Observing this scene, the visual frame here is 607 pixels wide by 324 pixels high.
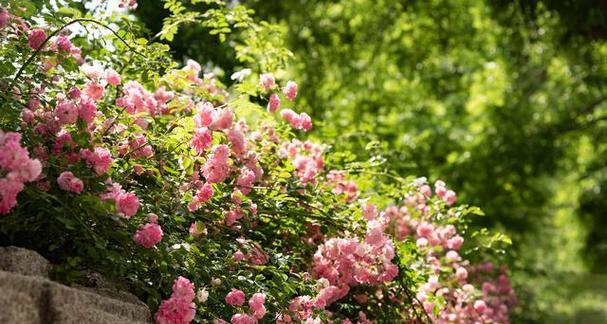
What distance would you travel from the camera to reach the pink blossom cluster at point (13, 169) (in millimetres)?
2863

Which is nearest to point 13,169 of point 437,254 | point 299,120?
point 299,120

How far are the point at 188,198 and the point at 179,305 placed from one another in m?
0.69

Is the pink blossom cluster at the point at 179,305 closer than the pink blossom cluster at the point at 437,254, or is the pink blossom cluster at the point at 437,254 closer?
the pink blossom cluster at the point at 179,305

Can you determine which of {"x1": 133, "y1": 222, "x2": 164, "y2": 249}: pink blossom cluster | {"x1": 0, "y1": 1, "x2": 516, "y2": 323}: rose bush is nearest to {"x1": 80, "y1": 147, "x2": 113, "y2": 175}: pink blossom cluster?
{"x1": 0, "y1": 1, "x2": 516, "y2": 323}: rose bush

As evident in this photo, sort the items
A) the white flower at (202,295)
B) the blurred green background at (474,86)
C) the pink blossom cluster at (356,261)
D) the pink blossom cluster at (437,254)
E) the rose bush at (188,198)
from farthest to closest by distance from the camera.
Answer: the blurred green background at (474,86) → the pink blossom cluster at (437,254) → the pink blossom cluster at (356,261) → the white flower at (202,295) → the rose bush at (188,198)

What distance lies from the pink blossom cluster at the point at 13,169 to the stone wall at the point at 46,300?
241mm

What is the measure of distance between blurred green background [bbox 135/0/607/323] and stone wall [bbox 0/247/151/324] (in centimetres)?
688

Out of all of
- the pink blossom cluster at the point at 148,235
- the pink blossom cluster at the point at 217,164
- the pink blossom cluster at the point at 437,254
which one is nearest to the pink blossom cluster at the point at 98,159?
the pink blossom cluster at the point at 148,235

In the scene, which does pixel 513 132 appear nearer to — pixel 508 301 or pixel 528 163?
pixel 528 163

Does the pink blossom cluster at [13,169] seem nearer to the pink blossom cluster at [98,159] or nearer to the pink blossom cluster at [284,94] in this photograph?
the pink blossom cluster at [98,159]

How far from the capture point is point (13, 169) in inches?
113

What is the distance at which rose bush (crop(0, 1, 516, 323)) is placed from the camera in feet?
10.9

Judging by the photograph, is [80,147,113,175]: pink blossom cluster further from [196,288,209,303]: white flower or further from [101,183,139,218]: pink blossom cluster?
[196,288,209,303]: white flower

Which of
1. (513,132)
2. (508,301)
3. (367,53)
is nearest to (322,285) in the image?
(508,301)
